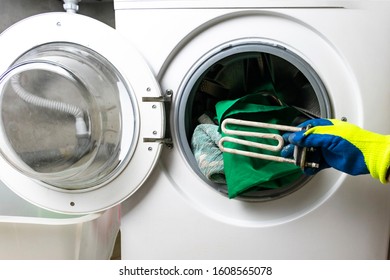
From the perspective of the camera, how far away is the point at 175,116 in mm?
791

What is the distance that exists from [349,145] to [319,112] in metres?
0.23

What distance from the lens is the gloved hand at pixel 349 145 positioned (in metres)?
0.58

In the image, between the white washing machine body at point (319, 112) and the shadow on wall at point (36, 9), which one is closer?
the white washing machine body at point (319, 112)

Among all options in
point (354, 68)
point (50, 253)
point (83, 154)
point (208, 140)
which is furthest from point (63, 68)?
point (354, 68)

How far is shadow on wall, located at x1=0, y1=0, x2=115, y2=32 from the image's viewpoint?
1184 mm

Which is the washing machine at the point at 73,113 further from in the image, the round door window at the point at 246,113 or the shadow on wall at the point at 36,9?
the shadow on wall at the point at 36,9

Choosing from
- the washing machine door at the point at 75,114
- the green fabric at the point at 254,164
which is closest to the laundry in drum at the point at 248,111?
the green fabric at the point at 254,164

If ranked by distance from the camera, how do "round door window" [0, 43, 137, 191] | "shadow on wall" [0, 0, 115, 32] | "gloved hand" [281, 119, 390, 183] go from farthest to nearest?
"shadow on wall" [0, 0, 115, 32] < "round door window" [0, 43, 137, 191] < "gloved hand" [281, 119, 390, 183]

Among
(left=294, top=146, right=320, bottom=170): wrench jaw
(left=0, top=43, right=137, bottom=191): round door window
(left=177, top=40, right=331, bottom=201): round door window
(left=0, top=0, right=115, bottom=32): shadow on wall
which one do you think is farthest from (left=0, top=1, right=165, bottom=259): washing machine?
(left=0, top=0, right=115, bottom=32): shadow on wall

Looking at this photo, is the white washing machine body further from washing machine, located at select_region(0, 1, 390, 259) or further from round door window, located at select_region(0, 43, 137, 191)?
round door window, located at select_region(0, 43, 137, 191)

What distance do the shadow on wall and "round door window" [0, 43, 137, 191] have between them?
0.52 metres

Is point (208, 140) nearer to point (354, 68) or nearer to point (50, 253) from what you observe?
point (354, 68)

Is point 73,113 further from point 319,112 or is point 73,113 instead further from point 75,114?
point 319,112

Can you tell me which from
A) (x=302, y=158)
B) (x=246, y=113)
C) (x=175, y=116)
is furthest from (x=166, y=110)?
(x=302, y=158)
